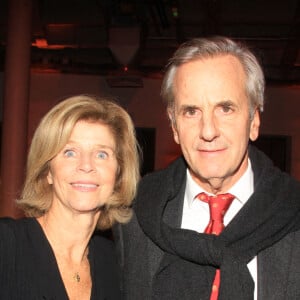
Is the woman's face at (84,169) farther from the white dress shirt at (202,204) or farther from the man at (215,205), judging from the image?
the white dress shirt at (202,204)

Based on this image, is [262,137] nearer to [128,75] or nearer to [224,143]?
[128,75]

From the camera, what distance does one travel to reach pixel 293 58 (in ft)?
25.2

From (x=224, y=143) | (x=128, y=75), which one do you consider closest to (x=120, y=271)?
(x=224, y=143)

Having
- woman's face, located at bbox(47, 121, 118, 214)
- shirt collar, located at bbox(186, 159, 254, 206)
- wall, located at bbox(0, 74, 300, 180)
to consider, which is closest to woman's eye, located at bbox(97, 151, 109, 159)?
woman's face, located at bbox(47, 121, 118, 214)

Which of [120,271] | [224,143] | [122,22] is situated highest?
[122,22]

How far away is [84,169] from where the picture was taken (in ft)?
6.52

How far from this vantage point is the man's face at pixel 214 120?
1791mm

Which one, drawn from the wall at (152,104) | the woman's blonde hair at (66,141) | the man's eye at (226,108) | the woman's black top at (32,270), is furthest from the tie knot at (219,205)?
the wall at (152,104)

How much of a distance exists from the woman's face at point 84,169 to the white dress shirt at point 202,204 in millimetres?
363

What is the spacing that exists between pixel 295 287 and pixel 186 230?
A: 421mm

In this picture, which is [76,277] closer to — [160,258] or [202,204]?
[160,258]

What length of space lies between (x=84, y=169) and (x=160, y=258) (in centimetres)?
47

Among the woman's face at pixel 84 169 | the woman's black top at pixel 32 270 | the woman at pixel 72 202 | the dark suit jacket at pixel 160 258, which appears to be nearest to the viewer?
the dark suit jacket at pixel 160 258

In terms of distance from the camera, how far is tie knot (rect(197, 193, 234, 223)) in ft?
5.91
